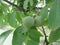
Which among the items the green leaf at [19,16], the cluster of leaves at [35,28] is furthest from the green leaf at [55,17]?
the green leaf at [19,16]

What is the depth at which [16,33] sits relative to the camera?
350 mm

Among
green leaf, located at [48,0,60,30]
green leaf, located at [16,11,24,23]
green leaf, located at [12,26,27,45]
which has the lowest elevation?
green leaf, located at [12,26,27,45]

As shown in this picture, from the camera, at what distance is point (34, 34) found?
0.33 m

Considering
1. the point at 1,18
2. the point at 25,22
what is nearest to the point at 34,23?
the point at 25,22

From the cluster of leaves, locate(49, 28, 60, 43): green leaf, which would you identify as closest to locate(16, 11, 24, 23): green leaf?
the cluster of leaves

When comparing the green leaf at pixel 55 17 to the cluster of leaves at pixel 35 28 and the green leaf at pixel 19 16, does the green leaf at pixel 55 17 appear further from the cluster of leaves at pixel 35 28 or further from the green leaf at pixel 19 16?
the green leaf at pixel 19 16

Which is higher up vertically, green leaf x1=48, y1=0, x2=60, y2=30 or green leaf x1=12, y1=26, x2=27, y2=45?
green leaf x1=48, y1=0, x2=60, y2=30

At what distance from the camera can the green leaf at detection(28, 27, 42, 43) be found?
1.08 ft

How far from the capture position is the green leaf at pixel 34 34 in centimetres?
33

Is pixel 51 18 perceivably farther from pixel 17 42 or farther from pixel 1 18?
pixel 1 18

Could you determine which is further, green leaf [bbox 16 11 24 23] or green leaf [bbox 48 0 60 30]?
green leaf [bbox 16 11 24 23]

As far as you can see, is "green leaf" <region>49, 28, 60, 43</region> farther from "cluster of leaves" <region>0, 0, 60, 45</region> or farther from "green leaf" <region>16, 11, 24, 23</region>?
"green leaf" <region>16, 11, 24, 23</region>

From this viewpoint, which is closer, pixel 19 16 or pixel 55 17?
pixel 55 17

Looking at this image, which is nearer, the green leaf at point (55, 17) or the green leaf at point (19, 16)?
the green leaf at point (55, 17)
